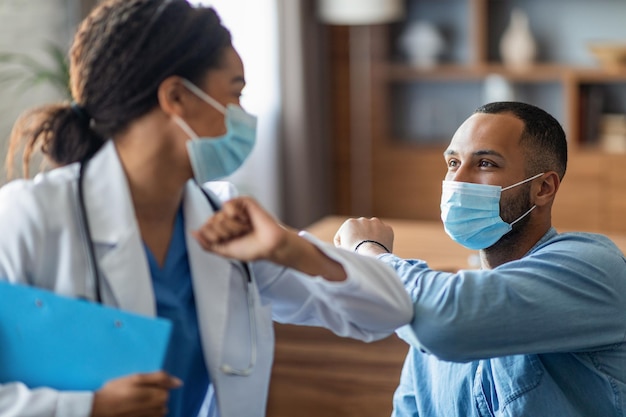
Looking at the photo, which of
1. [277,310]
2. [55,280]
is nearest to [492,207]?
[277,310]

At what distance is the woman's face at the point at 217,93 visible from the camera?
1.36m

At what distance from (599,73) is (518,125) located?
10.9 feet

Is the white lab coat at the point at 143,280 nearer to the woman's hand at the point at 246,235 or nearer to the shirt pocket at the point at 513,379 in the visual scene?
the woman's hand at the point at 246,235

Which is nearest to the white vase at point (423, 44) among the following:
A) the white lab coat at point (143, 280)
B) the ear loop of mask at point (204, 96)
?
the white lab coat at point (143, 280)

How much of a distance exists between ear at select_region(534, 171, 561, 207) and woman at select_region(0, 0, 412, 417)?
0.52m

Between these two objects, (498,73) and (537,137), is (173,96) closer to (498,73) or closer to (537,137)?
(537,137)

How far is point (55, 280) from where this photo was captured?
1.29 meters

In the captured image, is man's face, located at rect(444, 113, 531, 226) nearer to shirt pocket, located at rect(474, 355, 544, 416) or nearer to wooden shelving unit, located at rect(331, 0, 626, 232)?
shirt pocket, located at rect(474, 355, 544, 416)

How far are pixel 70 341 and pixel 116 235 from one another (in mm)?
160

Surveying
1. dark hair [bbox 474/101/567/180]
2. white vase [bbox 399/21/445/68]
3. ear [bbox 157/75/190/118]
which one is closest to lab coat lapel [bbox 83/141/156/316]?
ear [bbox 157/75/190/118]

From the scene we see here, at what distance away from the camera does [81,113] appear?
4.56ft

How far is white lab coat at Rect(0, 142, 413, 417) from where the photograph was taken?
126cm

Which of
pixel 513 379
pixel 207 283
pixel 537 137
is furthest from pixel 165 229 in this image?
pixel 537 137

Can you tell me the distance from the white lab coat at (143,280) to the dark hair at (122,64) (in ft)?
0.17
